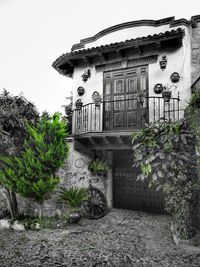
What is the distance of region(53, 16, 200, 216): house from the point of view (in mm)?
8047

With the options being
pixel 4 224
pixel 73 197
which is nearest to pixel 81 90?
pixel 73 197

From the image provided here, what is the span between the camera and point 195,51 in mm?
8281

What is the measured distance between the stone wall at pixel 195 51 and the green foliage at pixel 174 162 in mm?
3145

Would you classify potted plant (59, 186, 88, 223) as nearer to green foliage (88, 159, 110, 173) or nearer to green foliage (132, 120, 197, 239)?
green foliage (88, 159, 110, 173)

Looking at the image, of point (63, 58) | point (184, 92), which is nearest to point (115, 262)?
point (184, 92)

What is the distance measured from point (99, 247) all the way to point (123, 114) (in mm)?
4967

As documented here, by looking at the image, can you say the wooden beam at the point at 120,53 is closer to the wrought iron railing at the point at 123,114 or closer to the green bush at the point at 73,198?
the wrought iron railing at the point at 123,114

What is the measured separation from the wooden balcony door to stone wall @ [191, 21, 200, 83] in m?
1.79

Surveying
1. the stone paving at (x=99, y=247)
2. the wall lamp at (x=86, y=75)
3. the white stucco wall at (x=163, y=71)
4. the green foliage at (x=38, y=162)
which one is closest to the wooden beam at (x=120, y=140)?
the green foliage at (x=38, y=162)

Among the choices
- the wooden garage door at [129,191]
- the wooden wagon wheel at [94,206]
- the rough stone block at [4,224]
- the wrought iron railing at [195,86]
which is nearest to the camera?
the wrought iron railing at [195,86]

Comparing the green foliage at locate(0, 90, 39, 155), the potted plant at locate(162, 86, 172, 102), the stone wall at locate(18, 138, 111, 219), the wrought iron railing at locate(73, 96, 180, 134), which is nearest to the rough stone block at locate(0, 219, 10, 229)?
the stone wall at locate(18, 138, 111, 219)

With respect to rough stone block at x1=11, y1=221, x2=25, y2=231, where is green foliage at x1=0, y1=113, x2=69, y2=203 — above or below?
above

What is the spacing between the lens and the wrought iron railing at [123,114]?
8.08 metres

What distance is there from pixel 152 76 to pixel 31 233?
7.17 m
